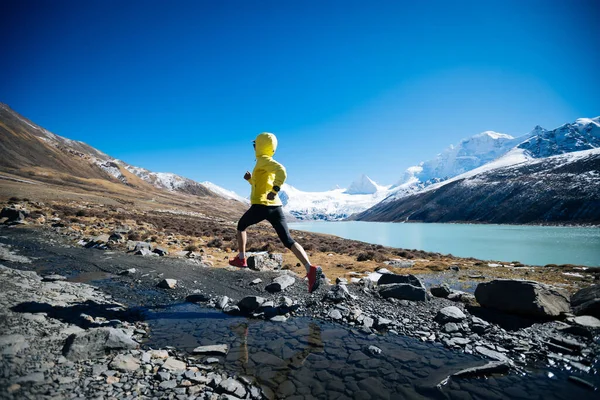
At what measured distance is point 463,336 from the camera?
5375mm

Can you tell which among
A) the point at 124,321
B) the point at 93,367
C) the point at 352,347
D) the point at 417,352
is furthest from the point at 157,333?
the point at 417,352

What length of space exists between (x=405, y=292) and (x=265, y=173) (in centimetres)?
511

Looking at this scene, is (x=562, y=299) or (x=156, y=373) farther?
(x=562, y=299)

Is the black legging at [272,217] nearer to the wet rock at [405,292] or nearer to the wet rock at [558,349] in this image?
the wet rock at [405,292]

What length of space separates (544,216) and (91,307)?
652ft

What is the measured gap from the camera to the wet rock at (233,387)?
3.54m

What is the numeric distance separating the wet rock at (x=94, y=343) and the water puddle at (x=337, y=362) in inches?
18.6

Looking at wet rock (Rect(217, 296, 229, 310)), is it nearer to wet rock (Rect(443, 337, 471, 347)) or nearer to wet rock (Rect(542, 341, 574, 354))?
wet rock (Rect(443, 337, 471, 347))

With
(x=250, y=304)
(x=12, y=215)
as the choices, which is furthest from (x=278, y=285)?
(x=12, y=215)

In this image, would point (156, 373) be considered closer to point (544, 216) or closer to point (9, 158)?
point (9, 158)

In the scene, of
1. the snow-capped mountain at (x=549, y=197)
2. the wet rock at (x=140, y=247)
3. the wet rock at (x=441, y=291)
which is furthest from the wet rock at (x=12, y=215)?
the snow-capped mountain at (x=549, y=197)

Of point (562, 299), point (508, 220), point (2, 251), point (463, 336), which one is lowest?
point (2, 251)

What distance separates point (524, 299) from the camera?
623cm

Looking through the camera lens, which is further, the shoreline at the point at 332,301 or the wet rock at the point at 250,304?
the wet rock at the point at 250,304
